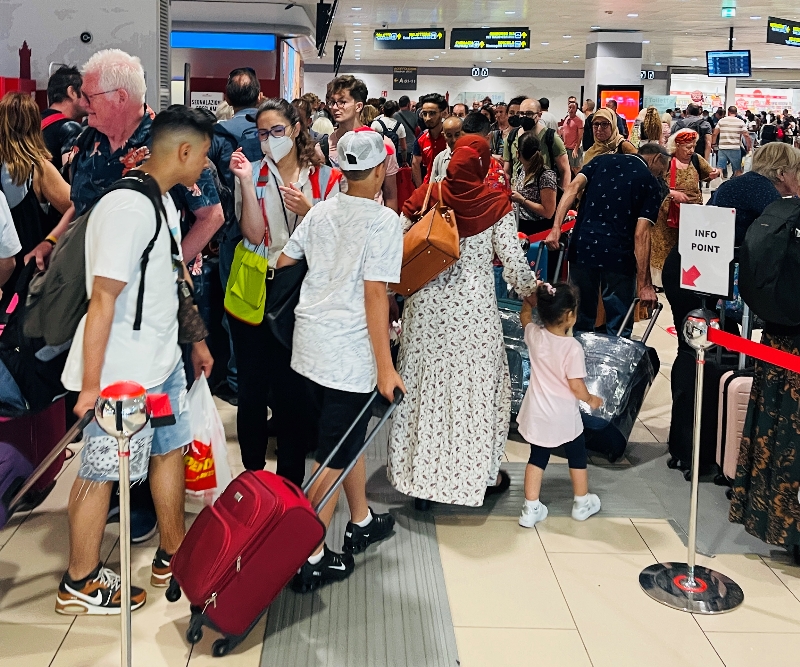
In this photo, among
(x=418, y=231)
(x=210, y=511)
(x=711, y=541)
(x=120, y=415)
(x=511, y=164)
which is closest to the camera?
(x=120, y=415)

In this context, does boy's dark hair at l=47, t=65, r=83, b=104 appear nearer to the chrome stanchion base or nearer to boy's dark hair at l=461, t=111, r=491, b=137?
boy's dark hair at l=461, t=111, r=491, b=137

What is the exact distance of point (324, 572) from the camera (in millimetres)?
3543

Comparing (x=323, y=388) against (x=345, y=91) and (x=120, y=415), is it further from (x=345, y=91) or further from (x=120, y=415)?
(x=345, y=91)

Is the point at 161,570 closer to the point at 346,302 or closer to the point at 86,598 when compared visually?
the point at 86,598

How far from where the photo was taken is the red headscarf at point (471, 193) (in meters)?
3.80

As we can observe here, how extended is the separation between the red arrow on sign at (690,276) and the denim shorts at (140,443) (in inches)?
78.5

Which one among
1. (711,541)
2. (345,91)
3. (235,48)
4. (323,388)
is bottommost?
(711,541)

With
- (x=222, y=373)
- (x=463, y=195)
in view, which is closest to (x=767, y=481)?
(x=463, y=195)

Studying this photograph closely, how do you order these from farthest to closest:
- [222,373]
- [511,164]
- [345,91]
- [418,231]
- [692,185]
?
[511,164] → [692,185] → [222,373] → [345,91] → [418,231]

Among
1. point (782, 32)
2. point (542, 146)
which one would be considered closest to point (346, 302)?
point (542, 146)

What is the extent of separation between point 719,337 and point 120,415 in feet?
7.38

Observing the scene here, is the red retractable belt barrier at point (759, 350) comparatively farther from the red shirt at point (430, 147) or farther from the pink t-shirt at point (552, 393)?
the red shirt at point (430, 147)

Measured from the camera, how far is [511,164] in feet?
26.4

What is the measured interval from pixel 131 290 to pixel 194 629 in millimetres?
1103
